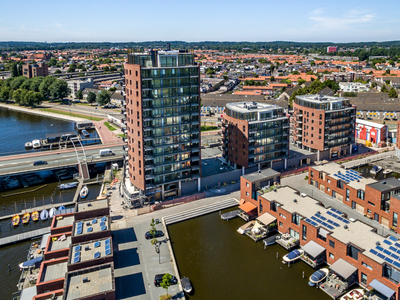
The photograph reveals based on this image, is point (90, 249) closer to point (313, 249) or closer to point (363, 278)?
point (313, 249)

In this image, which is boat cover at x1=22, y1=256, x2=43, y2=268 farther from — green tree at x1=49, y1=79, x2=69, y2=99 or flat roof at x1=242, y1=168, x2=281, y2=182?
green tree at x1=49, y1=79, x2=69, y2=99

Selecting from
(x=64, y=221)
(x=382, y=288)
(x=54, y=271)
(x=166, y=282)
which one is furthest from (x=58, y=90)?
(x=382, y=288)

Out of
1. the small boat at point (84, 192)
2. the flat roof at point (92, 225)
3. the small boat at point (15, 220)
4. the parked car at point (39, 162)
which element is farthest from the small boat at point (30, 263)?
the parked car at point (39, 162)

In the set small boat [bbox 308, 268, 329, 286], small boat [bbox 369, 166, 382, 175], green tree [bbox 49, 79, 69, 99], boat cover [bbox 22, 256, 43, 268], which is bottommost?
small boat [bbox 308, 268, 329, 286]

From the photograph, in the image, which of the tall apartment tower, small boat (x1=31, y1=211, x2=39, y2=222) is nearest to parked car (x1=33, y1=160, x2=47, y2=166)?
→ small boat (x1=31, y1=211, x2=39, y2=222)

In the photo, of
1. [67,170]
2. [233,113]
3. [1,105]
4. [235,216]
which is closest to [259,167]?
[233,113]

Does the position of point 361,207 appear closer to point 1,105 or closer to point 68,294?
point 68,294
